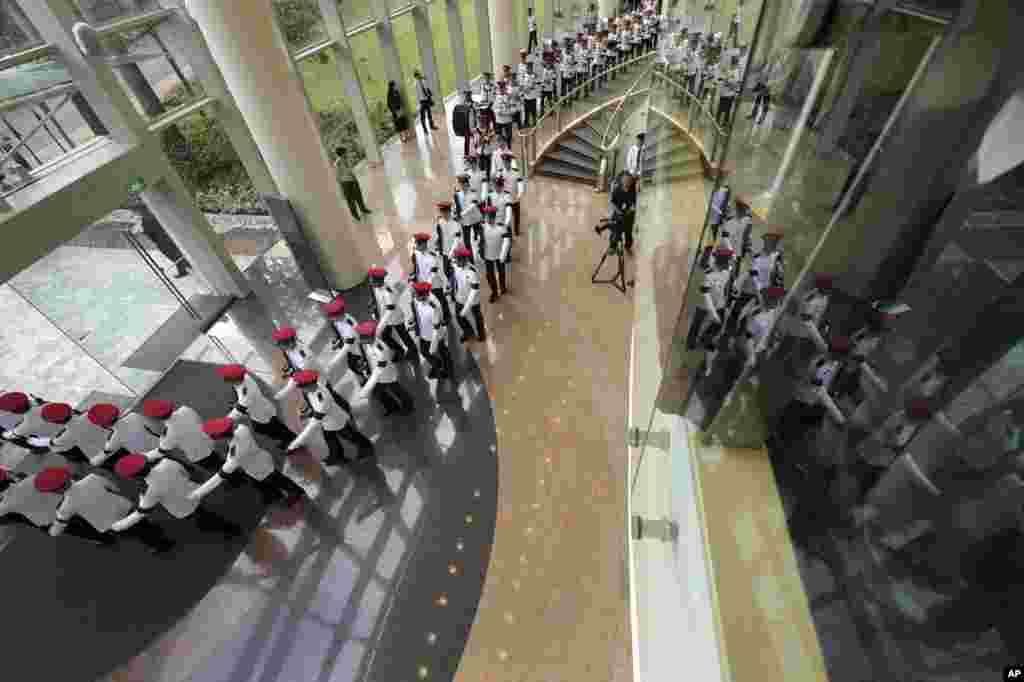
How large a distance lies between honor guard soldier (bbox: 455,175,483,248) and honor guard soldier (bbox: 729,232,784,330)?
15.3ft

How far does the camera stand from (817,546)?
7.82 feet

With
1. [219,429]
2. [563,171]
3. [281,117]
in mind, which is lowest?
[563,171]

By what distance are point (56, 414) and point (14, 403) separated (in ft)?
1.85

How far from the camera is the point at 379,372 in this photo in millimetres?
4613

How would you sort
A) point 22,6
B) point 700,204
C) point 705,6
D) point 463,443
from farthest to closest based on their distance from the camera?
point 705,6 < point 700,204 < point 463,443 < point 22,6

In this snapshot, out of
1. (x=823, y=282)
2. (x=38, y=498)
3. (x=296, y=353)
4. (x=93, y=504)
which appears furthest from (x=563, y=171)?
(x=38, y=498)

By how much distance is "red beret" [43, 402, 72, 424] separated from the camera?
433cm

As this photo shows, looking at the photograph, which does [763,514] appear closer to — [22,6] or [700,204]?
[700,204]

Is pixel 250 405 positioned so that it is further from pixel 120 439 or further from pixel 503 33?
pixel 503 33

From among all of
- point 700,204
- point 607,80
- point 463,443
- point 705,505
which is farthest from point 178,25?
point 607,80

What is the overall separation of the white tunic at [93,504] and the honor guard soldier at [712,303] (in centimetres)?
488

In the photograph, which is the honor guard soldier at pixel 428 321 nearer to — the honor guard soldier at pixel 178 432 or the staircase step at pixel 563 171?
the honor guard soldier at pixel 178 432

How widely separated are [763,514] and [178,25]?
8376 millimetres

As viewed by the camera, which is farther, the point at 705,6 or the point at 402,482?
the point at 705,6
